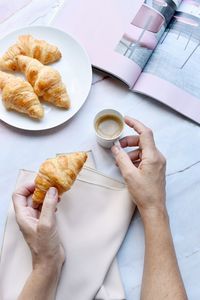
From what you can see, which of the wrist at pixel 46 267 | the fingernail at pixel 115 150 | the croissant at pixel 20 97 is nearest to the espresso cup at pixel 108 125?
the fingernail at pixel 115 150

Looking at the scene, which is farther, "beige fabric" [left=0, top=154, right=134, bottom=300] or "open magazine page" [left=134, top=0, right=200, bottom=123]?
"open magazine page" [left=134, top=0, right=200, bottom=123]

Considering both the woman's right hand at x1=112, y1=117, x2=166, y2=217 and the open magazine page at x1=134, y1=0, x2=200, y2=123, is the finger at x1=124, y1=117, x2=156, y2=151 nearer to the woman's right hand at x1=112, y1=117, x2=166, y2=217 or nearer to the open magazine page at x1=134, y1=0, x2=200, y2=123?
the woman's right hand at x1=112, y1=117, x2=166, y2=217

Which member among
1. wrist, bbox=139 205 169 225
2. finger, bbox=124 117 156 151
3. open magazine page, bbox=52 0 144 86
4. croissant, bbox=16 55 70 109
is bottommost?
wrist, bbox=139 205 169 225

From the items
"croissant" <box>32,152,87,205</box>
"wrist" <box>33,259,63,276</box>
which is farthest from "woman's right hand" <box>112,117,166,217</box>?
"wrist" <box>33,259,63,276</box>

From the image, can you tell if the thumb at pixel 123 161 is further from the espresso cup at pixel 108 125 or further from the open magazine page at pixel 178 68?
the open magazine page at pixel 178 68

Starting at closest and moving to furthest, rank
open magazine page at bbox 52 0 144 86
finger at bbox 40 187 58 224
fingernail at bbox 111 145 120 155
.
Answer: finger at bbox 40 187 58 224 → fingernail at bbox 111 145 120 155 → open magazine page at bbox 52 0 144 86

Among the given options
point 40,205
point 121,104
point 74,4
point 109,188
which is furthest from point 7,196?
point 74,4

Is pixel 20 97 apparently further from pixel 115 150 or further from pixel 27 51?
pixel 115 150
